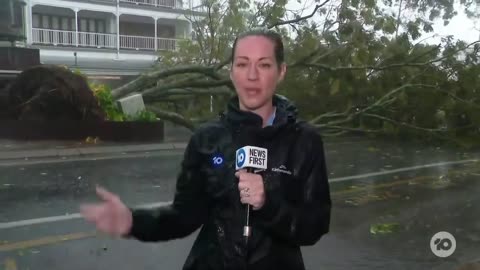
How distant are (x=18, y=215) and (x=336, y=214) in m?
3.48

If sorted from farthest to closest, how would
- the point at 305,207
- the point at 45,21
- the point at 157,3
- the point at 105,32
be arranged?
1. the point at 105,32
2. the point at 45,21
3. the point at 157,3
4. the point at 305,207

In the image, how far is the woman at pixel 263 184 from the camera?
5.10ft

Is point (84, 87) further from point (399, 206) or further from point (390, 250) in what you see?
point (390, 250)

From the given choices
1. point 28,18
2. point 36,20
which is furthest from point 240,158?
point 36,20

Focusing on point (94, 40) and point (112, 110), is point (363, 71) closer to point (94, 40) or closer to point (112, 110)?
point (112, 110)

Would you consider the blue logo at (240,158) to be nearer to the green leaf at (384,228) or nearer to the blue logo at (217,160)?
the blue logo at (217,160)

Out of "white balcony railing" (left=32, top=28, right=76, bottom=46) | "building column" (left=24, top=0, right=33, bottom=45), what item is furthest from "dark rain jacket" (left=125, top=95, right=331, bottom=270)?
"white balcony railing" (left=32, top=28, right=76, bottom=46)

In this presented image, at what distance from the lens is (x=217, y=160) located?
5.37ft

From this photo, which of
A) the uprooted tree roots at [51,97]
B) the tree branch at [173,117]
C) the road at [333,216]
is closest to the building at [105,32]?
the tree branch at [173,117]

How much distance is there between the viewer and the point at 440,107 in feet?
39.7

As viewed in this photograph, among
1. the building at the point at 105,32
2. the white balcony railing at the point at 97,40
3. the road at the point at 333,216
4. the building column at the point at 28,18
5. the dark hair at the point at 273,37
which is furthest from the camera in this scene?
the white balcony railing at the point at 97,40

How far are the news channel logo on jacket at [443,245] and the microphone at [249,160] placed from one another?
391 centimetres

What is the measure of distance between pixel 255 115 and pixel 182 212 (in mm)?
411

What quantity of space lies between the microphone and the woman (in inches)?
0.9
